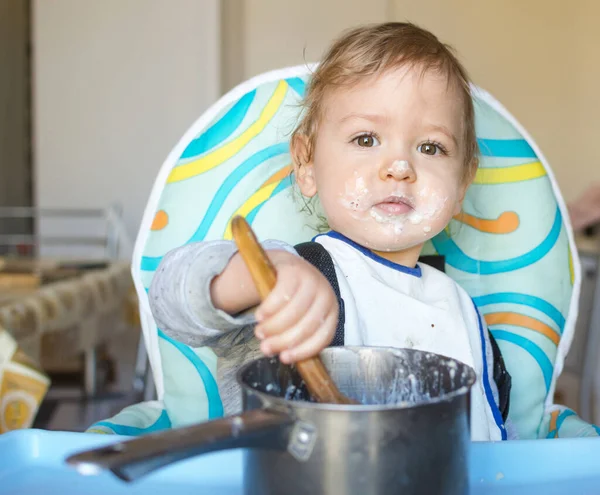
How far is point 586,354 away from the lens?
7.51ft

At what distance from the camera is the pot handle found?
28 cm

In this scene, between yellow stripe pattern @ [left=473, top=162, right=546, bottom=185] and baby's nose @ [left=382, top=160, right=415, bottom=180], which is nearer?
baby's nose @ [left=382, top=160, right=415, bottom=180]

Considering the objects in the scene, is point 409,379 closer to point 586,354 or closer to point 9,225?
point 586,354

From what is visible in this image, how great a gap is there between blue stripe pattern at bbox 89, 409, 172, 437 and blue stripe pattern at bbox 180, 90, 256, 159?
309 millimetres

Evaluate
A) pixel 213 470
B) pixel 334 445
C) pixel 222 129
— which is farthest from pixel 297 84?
pixel 334 445

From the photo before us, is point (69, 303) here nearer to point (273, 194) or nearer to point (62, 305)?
point (62, 305)

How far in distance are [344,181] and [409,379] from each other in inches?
12.3

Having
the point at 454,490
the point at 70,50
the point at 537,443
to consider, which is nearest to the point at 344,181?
the point at 537,443

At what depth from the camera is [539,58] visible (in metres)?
3.79

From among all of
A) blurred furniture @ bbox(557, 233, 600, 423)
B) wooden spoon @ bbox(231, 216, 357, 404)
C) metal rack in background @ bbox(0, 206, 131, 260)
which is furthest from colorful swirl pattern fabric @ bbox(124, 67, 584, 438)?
metal rack in background @ bbox(0, 206, 131, 260)

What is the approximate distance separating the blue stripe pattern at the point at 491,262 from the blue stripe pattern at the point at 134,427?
0.39 metres

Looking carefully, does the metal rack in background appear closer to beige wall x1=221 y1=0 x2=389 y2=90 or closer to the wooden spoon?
beige wall x1=221 y1=0 x2=389 y2=90

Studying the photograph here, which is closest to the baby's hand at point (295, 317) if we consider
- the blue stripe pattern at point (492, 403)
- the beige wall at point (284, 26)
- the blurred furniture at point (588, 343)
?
the blue stripe pattern at point (492, 403)

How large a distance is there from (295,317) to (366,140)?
346 mm
